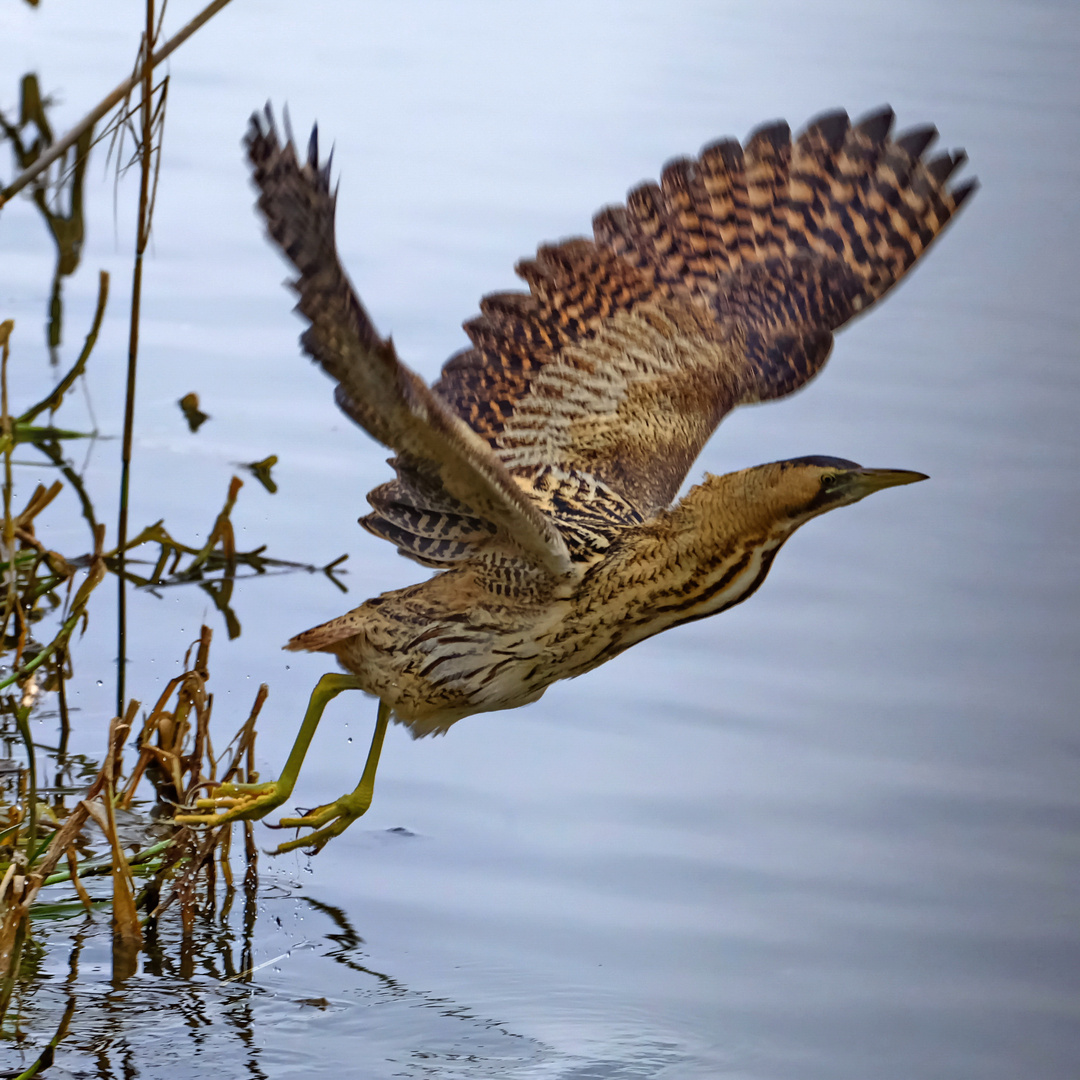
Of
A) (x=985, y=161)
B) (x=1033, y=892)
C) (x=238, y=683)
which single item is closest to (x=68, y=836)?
(x=238, y=683)

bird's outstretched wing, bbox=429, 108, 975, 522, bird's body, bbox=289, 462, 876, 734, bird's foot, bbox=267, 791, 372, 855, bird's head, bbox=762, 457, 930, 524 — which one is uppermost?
bird's outstretched wing, bbox=429, 108, 975, 522

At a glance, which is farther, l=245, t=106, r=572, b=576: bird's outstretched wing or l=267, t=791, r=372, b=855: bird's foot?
l=267, t=791, r=372, b=855: bird's foot

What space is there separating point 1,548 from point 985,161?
574 centimetres

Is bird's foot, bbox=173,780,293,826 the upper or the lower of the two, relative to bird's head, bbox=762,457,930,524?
lower

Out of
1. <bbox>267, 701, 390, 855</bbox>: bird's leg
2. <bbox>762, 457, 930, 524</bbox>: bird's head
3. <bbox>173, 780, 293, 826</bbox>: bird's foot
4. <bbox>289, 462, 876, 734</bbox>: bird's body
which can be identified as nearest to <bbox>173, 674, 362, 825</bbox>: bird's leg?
<bbox>173, 780, 293, 826</bbox>: bird's foot

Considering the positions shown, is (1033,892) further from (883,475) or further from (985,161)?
(985,161)

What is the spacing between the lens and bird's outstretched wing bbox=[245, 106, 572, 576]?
8.68 feet

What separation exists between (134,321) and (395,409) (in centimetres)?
149

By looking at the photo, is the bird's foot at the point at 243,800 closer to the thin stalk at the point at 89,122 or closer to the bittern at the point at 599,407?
the bittern at the point at 599,407

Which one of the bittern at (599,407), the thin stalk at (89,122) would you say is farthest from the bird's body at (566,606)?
the thin stalk at (89,122)

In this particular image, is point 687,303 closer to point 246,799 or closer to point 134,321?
point 134,321

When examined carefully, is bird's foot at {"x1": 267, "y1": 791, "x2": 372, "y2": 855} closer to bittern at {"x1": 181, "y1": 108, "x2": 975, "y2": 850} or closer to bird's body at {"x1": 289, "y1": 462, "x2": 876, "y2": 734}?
bittern at {"x1": 181, "y1": 108, "x2": 975, "y2": 850}

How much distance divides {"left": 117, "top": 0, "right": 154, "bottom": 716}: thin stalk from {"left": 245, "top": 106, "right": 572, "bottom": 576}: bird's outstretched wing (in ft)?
2.83

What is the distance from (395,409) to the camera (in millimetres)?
3035
